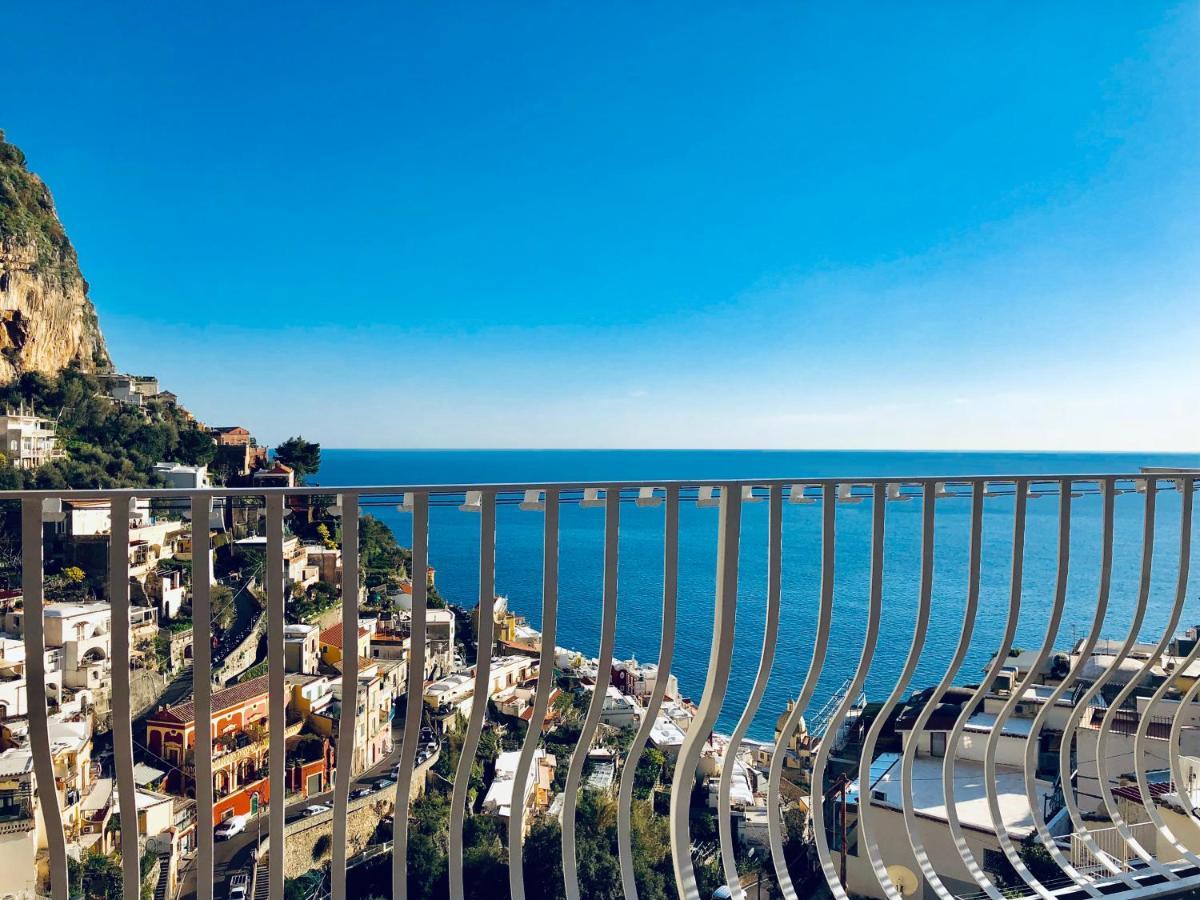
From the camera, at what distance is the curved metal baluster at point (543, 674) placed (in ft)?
4.35

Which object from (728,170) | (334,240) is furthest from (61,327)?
(728,170)

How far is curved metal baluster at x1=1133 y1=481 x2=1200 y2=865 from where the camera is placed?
1.87 m

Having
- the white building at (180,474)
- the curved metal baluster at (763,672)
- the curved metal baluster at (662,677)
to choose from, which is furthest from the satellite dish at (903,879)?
the white building at (180,474)

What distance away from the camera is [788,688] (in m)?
23.0

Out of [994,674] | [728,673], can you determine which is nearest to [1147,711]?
[994,674]

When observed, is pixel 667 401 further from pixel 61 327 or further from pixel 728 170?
pixel 61 327

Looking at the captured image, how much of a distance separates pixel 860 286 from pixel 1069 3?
888 inches

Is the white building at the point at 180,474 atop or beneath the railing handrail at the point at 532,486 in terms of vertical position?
beneath

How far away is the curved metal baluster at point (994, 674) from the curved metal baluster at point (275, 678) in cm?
147

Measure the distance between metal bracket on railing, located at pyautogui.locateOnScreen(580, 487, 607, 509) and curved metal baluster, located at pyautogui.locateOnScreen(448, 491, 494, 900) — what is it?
0.60ft

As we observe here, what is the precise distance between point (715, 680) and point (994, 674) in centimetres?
82

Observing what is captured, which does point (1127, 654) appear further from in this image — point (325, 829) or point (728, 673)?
point (325, 829)

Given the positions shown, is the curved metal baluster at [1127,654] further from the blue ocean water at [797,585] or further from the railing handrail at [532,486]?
the blue ocean water at [797,585]

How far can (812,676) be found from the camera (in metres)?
1.58
